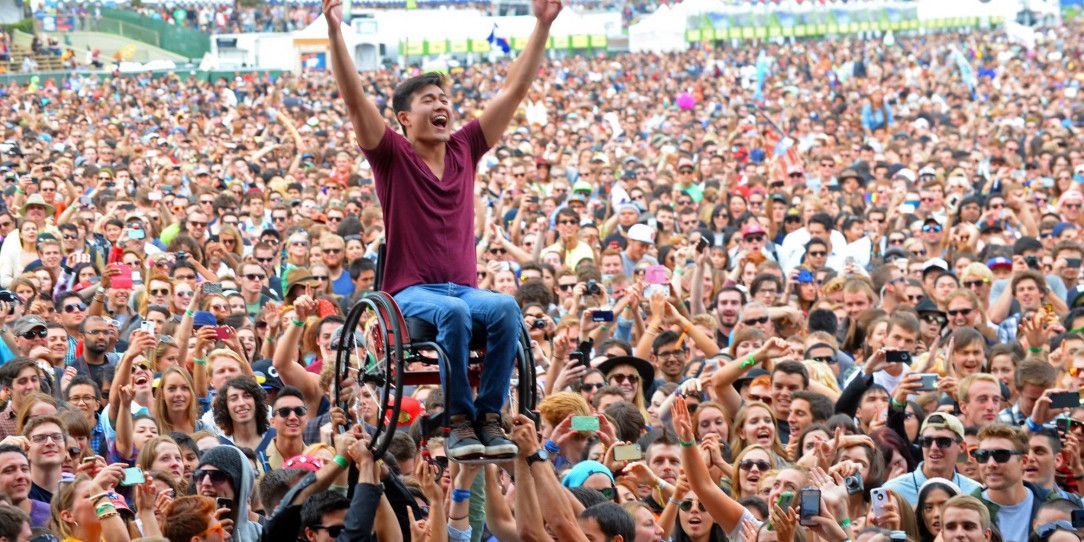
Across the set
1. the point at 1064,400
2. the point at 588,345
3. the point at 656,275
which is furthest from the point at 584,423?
the point at 656,275

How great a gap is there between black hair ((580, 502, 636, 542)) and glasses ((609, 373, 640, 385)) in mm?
2861

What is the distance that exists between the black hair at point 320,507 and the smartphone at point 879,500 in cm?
226

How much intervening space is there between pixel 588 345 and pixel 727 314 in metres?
2.76

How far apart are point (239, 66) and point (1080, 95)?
66.5ft

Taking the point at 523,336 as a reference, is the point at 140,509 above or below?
below

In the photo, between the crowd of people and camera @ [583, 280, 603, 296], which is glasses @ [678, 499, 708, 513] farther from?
camera @ [583, 280, 603, 296]

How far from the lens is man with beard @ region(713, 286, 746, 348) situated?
11.9 m

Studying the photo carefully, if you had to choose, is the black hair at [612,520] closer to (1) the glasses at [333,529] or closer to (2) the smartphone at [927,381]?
(1) the glasses at [333,529]

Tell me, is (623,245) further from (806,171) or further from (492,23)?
(492,23)

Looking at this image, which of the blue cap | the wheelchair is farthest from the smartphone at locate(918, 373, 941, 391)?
the blue cap

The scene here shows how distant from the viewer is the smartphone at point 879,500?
282 inches

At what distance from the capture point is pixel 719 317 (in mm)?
11938

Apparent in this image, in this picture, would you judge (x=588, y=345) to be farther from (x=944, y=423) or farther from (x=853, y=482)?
(x=853, y=482)

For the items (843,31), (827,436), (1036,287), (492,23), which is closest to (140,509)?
(827,436)
